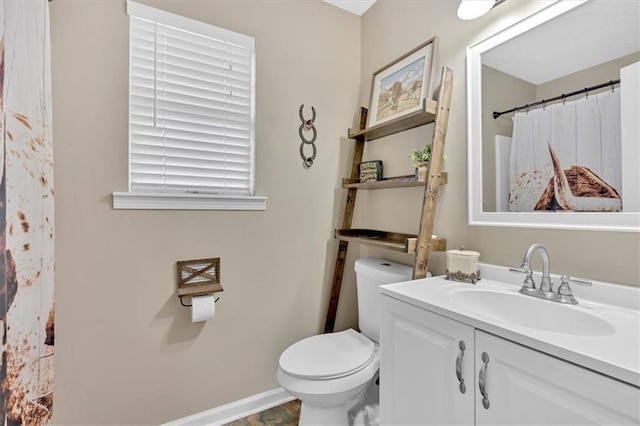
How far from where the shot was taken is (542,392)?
722mm

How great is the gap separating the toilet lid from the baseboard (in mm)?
465

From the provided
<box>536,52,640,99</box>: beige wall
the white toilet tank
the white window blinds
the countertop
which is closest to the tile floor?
the white toilet tank

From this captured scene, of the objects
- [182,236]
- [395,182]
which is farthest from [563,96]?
[182,236]

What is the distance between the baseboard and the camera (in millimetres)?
1532

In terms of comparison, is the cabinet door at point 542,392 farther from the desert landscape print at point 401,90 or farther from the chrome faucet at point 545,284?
the desert landscape print at point 401,90

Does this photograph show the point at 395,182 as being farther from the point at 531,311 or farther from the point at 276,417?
the point at 276,417

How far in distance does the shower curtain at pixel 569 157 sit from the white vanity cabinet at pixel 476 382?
62 centimetres

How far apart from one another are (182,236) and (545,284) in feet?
5.13

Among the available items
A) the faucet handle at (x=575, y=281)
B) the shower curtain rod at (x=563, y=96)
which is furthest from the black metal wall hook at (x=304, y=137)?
the faucet handle at (x=575, y=281)

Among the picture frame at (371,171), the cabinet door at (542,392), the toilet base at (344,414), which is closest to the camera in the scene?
the cabinet door at (542,392)

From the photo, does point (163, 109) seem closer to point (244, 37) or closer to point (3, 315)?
point (244, 37)

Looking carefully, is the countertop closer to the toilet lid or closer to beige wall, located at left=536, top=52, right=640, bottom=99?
the toilet lid

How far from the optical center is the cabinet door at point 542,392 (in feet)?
2.03

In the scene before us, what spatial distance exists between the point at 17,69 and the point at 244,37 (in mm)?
1318
